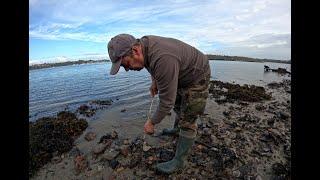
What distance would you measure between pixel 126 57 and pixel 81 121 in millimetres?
5814

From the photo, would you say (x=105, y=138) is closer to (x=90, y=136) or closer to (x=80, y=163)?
(x=90, y=136)

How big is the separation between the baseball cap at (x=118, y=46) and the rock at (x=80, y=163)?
3.06m

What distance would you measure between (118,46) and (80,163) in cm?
353

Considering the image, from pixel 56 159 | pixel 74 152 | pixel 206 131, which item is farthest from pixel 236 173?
pixel 56 159

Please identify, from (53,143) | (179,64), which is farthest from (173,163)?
(53,143)

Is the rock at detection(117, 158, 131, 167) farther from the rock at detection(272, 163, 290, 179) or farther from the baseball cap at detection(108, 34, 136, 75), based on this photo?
the rock at detection(272, 163, 290, 179)

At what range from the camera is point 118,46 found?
13.2 ft

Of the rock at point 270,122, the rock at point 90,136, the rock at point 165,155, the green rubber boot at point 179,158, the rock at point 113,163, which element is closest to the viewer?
the green rubber boot at point 179,158

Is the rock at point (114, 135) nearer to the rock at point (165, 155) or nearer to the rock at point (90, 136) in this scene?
the rock at point (90, 136)

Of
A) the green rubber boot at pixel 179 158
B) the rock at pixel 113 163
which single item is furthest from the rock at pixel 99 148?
the green rubber boot at pixel 179 158

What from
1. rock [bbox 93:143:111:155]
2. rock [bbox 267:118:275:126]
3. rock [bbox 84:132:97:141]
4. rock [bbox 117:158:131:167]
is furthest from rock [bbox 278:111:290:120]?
rock [bbox 84:132:97:141]

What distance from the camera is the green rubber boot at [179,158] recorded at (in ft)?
18.0
